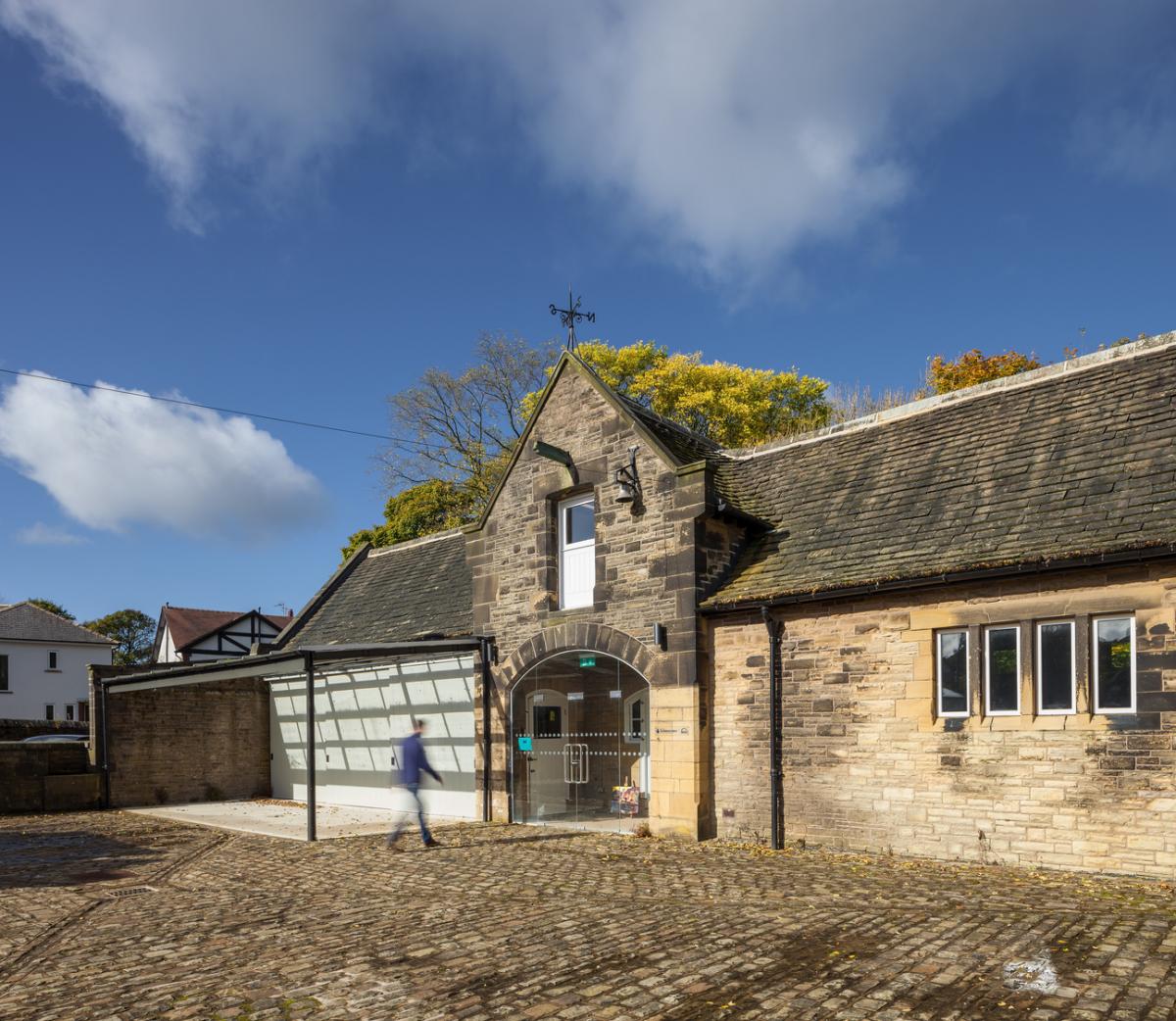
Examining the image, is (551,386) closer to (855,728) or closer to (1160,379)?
(855,728)

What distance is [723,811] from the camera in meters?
14.4

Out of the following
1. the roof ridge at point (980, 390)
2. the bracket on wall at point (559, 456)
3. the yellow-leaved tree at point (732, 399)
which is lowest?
the bracket on wall at point (559, 456)

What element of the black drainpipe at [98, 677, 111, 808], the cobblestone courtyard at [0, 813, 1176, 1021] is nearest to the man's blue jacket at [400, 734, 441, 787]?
the cobblestone courtyard at [0, 813, 1176, 1021]

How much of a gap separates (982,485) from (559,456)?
6.72 meters

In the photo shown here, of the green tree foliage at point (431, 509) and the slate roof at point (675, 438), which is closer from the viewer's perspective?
the slate roof at point (675, 438)

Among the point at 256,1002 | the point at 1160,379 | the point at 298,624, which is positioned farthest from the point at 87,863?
the point at 1160,379

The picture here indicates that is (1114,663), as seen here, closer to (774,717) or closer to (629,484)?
(774,717)

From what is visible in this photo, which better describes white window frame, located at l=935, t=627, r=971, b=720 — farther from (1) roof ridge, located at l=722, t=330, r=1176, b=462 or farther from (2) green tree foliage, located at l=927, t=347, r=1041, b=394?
(2) green tree foliage, located at l=927, t=347, r=1041, b=394

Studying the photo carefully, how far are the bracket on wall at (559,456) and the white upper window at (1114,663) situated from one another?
836 cm

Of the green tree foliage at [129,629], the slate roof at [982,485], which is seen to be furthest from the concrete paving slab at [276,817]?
the green tree foliage at [129,629]

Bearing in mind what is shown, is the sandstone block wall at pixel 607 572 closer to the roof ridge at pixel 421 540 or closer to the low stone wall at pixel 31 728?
the roof ridge at pixel 421 540

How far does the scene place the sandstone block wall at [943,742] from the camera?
10562 millimetres

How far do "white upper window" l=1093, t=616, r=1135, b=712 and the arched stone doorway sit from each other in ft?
25.3

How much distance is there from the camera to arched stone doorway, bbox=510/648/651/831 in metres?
17.2
